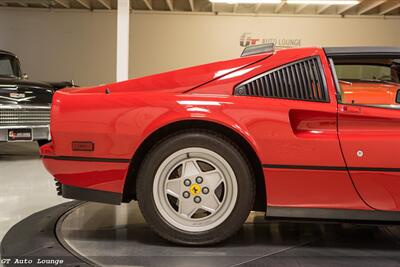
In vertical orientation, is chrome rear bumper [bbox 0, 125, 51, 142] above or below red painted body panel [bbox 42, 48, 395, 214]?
below

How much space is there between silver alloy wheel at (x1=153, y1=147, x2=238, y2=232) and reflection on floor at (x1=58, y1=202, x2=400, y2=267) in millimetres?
177

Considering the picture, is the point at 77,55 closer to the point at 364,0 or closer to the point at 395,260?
the point at 364,0

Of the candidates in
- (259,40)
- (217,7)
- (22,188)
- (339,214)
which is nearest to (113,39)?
(217,7)

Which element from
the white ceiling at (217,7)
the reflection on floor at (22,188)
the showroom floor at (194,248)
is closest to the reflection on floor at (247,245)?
the showroom floor at (194,248)

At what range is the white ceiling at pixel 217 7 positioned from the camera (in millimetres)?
12000

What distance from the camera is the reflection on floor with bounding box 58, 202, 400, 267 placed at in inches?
88.5

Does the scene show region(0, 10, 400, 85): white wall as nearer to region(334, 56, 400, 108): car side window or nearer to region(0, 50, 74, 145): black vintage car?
region(0, 50, 74, 145): black vintage car

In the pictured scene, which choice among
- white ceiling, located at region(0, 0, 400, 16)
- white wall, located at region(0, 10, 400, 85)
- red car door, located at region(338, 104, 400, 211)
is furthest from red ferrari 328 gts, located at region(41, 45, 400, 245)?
white wall, located at region(0, 10, 400, 85)

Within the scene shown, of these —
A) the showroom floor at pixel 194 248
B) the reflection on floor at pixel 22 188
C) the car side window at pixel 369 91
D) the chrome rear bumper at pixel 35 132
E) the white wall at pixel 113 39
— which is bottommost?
the reflection on floor at pixel 22 188

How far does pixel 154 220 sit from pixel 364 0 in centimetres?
1070

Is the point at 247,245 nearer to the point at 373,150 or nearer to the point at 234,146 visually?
the point at 234,146

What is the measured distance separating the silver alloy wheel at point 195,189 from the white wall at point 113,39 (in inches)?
413

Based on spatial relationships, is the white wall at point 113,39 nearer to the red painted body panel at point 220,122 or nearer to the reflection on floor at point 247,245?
the reflection on floor at point 247,245

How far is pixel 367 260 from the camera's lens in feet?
7.50
